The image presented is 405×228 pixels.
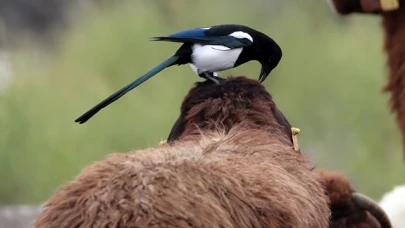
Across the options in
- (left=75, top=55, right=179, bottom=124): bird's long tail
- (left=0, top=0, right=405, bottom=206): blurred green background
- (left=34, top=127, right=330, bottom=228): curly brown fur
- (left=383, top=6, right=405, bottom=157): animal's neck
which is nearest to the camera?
(left=34, top=127, right=330, bottom=228): curly brown fur

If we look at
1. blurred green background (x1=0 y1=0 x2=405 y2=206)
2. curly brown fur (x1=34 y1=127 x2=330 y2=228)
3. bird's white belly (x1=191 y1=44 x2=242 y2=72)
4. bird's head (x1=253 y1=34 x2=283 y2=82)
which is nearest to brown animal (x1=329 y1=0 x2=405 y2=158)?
bird's head (x1=253 y1=34 x2=283 y2=82)

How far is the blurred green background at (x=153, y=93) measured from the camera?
7773 millimetres

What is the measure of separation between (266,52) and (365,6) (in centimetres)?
166

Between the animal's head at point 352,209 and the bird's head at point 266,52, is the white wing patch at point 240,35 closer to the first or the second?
the bird's head at point 266,52

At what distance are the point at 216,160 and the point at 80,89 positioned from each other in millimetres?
6751

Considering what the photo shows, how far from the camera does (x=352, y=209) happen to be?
3.67 meters

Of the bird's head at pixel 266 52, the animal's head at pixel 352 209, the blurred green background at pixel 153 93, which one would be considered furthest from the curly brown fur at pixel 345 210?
the blurred green background at pixel 153 93

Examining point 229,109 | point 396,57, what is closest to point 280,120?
point 229,109

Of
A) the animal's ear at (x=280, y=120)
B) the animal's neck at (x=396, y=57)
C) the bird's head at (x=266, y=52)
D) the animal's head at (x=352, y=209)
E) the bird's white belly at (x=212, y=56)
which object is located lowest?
the animal's head at (x=352, y=209)

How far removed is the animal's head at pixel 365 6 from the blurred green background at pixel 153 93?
8.89 feet

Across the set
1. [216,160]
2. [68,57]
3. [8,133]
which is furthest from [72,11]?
[216,160]

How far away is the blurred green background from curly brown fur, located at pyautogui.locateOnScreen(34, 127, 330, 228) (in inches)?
201

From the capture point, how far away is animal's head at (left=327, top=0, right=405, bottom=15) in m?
4.46

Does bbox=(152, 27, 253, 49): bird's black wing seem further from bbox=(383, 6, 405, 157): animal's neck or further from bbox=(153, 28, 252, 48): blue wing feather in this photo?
bbox=(383, 6, 405, 157): animal's neck
